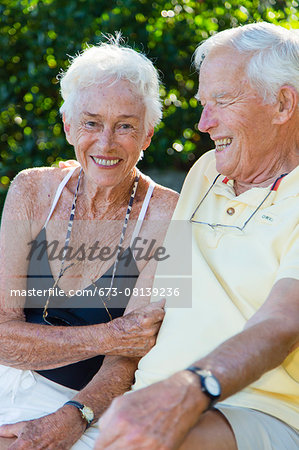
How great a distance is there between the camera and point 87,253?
3137mm

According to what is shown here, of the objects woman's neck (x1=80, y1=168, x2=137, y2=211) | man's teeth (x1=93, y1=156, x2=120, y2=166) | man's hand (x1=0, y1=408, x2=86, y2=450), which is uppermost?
man's teeth (x1=93, y1=156, x2=120, y2=166)

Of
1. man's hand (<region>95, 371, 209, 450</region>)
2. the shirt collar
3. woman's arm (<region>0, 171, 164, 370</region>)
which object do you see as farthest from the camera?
woman's arm (<region>0, 171, 164, 370</region>)

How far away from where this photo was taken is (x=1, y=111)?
5.11 metres

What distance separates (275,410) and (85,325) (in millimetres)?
1005

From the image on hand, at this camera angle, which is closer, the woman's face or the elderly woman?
the elderly woman

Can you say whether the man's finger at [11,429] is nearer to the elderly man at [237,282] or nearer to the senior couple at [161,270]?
the senior couple at [161,270]

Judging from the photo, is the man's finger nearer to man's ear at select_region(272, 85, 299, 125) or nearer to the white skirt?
the white skirt

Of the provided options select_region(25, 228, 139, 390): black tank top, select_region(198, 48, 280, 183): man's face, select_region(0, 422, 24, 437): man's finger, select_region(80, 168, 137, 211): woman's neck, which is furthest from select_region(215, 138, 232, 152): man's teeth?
select_region(0, 422, 24, 437): man's finger


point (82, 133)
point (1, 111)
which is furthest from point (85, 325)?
point (1, 111)

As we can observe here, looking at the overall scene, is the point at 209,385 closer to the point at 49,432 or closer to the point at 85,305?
the point at 49,432

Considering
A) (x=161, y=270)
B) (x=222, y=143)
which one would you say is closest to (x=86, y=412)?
(x=161, y=270)

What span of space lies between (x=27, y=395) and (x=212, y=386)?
1307 mm

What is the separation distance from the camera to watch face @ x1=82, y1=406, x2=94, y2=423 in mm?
2664

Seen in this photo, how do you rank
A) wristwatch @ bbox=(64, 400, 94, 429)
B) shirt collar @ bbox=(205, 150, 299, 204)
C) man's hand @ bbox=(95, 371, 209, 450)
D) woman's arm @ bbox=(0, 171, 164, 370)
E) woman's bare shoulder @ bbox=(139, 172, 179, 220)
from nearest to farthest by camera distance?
man's hand @ bbox=(95, 371, 209, 450) < shirt collar @ bbox=(205, 150, 299, 204) < wristwatch @ bbox=(64, 400, 94, 429) < woman's arm @ bbox=(0, 171, 164, 370) < woman's bare shoulder @ bbox=(139, 172, 179, 220)
